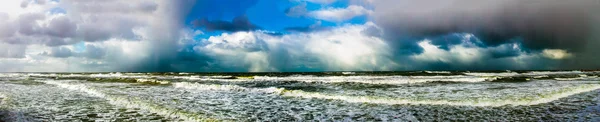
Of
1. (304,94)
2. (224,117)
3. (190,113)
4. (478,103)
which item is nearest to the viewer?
(224,117)

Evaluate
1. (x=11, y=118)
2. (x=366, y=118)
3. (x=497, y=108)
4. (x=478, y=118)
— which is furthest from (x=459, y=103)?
(x=11, y=118)

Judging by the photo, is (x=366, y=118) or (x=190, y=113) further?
(x=190, y=113)

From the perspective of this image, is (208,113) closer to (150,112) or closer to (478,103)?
(150,112)

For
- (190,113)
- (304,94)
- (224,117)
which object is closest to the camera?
(224,117)

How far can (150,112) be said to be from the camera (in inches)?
607

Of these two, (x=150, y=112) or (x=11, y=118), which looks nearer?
(x=11, y=118)

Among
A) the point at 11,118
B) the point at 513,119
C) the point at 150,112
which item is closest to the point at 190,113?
the point at 150,112

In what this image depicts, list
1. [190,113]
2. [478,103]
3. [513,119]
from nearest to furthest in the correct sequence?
1. [513,119]
2. [190,113]
3. [478,103]

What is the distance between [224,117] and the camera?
46.3 ft

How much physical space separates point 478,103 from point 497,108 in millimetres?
2053

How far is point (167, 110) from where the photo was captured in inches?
633

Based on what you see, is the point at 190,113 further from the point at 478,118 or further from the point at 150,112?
the point at 478,118

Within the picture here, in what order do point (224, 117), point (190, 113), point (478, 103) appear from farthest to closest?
point (478, 103), point (190, 113), point (224, 117)

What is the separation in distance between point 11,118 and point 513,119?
17.3m
